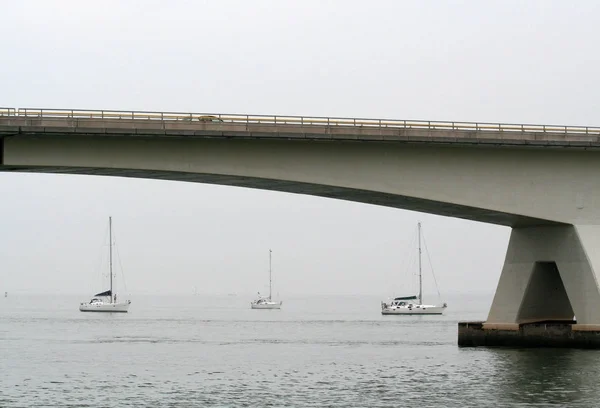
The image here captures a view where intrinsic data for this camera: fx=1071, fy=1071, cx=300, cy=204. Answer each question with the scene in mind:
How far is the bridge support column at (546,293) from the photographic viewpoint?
2137 inches

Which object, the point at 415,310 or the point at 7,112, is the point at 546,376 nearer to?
the point at 7,112

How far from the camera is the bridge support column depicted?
54281mm

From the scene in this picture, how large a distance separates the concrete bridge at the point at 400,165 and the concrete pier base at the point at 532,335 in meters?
0.27

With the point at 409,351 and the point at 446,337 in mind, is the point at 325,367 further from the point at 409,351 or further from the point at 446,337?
the point at 446,337

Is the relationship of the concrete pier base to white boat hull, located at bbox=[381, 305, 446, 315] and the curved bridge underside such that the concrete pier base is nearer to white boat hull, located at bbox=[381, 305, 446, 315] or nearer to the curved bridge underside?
the curved bridge underside

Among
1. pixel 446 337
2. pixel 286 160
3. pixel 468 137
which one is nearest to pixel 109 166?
pixel 286 160

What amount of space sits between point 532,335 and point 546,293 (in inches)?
134

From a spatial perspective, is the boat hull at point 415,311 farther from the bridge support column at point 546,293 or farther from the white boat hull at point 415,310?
the bridge support column at point 546,293

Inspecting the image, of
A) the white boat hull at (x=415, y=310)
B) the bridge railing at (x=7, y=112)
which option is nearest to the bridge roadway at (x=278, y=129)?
the bridge railing at (x=7, y=112)

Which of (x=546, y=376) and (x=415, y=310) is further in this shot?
(x=415, y=310)

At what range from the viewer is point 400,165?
53000 millimetres

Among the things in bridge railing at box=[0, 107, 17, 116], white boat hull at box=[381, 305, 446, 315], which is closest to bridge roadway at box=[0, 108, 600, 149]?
bridge railing at box=[0, 107, 17, 116]

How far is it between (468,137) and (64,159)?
1963 centimetres

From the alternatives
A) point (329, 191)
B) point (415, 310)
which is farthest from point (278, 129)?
point (415, 310)
